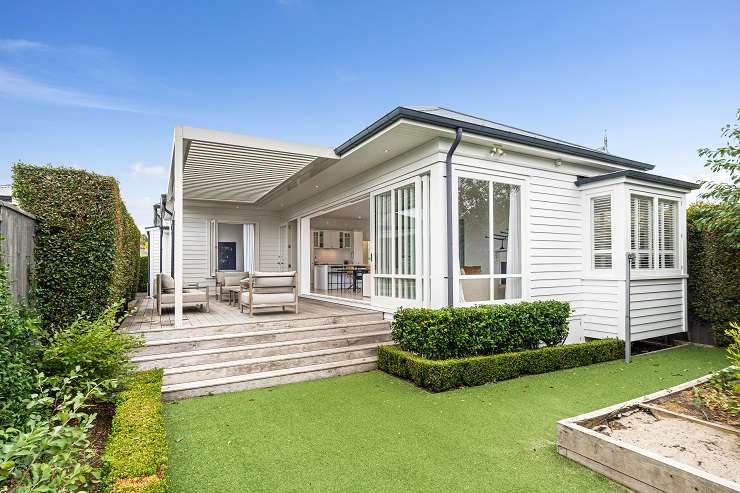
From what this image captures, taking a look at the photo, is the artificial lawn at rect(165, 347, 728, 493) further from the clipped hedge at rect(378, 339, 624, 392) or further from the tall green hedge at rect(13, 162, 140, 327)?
the tall green hedge at rect(13, 162, 140, 327)

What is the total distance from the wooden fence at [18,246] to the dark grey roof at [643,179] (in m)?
8.17

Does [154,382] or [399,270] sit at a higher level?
[399,270]

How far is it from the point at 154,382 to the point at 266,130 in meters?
11.8

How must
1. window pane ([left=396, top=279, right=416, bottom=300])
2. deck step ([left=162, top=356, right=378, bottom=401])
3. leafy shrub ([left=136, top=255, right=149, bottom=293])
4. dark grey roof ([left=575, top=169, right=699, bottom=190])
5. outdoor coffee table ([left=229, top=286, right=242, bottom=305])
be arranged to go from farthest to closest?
leafy shrub ([left=136, top=255, right=149, bottom=293]), outdoor coffee table ([left=229, top=286, right=242, bottom=305]), dark grey roof ([left=575, top=169, right=699, bottom=190]), window pane ([left=396, top=279, right=416, bottom=300]), deck step ([left=162, top=356, right=378, bottom=401])

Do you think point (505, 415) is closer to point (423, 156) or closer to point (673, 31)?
point (423, 156)

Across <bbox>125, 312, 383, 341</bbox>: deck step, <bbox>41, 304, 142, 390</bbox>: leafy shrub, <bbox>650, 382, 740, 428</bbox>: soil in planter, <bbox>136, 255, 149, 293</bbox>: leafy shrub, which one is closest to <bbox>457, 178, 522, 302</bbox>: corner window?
<bbox>125, 312, 383, 341</bbox>: deck step

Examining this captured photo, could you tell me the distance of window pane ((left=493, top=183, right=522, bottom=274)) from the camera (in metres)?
6.57

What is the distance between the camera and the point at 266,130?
14.4 metres

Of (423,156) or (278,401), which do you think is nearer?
(278,401)

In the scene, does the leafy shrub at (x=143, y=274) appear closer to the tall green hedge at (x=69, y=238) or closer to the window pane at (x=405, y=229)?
the tall green hedge at (x=69, y=238)

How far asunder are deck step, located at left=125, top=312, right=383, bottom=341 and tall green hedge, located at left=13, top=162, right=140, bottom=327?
0.79 meters

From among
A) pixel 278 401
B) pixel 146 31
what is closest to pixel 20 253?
pixel 278 401

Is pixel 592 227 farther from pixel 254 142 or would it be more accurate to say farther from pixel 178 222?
pixel 178 222

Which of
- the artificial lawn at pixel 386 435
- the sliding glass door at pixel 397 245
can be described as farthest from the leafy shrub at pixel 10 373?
the sliding glass door at pixel 397 245
